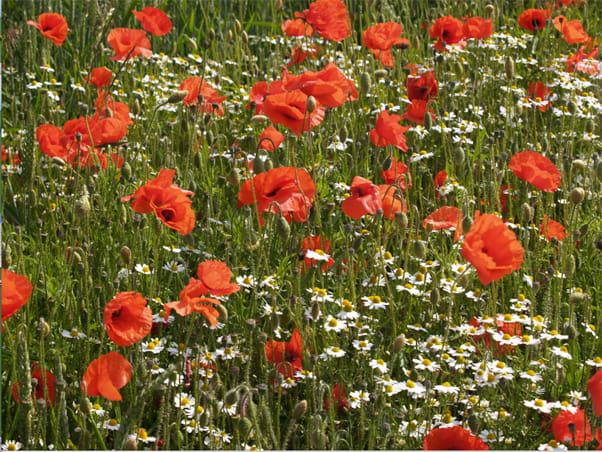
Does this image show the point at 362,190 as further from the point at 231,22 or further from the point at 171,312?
the point at 231,22

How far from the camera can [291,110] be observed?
2434 millimetres

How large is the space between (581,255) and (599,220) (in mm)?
213

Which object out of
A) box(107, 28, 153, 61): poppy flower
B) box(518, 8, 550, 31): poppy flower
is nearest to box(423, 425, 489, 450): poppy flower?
box(107, 28, 153, 61): poppy flower

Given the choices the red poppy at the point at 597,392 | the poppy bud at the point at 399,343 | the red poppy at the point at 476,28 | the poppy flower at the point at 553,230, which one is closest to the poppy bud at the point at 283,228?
the poppy bud at the point at 399,343

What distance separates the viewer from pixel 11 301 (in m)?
1.73

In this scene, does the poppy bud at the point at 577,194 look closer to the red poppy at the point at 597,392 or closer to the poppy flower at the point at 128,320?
the red poppy at the point at 597,392

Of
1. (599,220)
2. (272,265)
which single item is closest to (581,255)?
(599,220)

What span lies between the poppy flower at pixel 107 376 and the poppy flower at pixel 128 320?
0.05 meters

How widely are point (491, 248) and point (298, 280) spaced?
1.77 feet

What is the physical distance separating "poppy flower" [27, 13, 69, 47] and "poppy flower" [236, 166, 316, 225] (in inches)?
59.1

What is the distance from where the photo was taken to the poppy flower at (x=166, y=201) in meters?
2.19

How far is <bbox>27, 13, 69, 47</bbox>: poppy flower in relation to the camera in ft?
11.2

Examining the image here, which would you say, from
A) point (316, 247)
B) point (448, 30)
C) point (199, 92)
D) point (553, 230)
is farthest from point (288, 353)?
point (448, 30)

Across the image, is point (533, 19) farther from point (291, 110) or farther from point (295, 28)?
point (291, 110)
